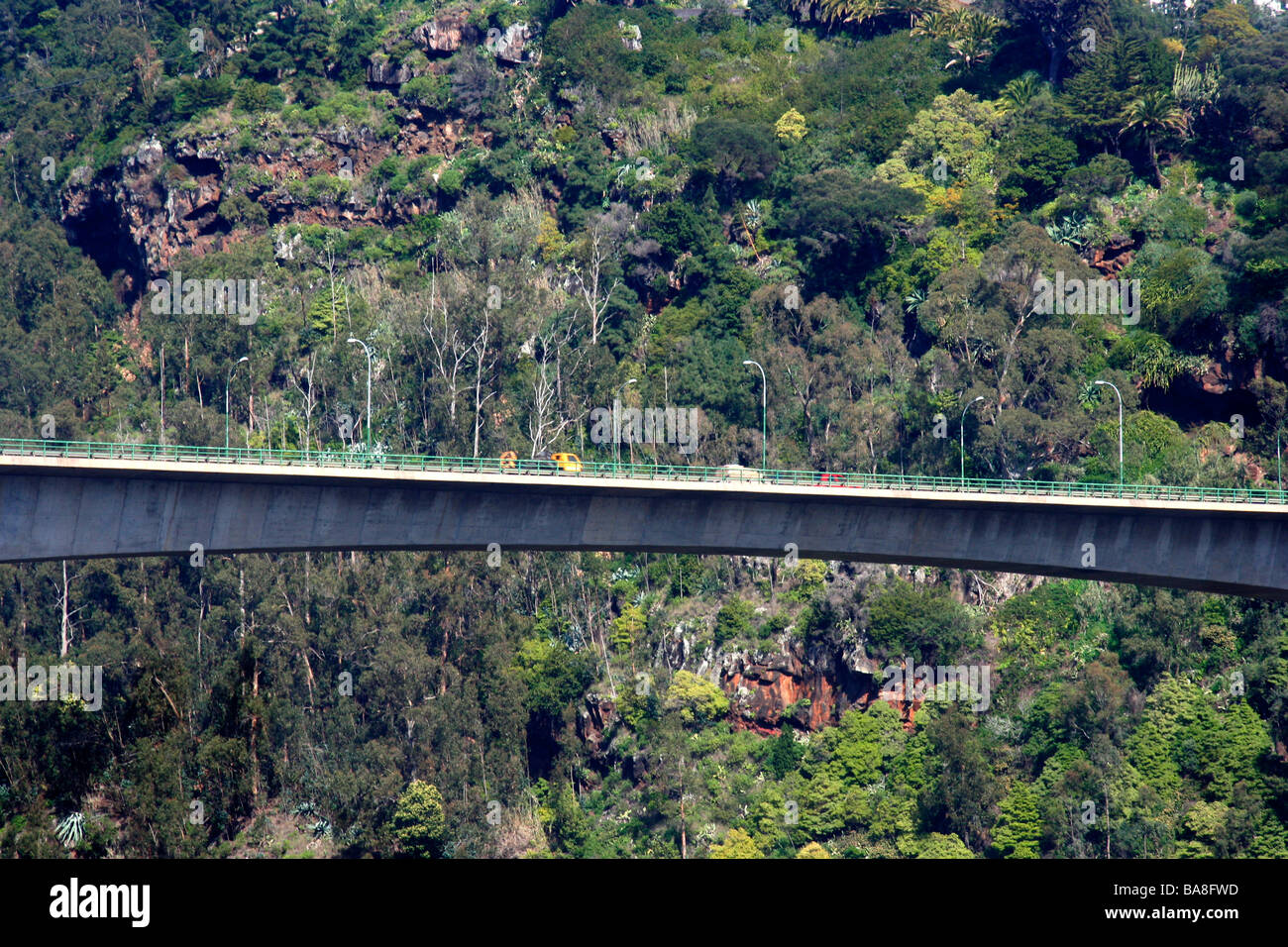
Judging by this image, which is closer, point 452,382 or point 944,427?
point 944,427

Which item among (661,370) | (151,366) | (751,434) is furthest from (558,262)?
(151,366)

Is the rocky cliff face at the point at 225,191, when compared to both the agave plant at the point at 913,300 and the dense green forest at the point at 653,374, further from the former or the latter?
the agave plant at the point at 913,300

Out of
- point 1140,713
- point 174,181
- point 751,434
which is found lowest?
point 1140,713

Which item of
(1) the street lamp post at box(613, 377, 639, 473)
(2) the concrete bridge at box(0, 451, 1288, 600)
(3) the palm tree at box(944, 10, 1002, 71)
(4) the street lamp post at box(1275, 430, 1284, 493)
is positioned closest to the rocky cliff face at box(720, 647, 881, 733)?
(1) the street lamp post at box(613, 377, 639, 473)

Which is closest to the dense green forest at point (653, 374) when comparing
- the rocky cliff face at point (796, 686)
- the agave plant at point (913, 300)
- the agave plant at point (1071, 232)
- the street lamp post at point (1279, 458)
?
the rocky cliff face at point (796, 686)

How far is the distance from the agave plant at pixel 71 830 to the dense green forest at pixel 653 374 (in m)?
0.14

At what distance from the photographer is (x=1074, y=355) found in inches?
3366

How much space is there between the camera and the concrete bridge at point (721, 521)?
5475 centimetres

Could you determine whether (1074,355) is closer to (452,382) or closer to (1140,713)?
(1140,713)

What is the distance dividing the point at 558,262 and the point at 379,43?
2520 cm

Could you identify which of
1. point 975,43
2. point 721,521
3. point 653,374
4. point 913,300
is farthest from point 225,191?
point 721,521

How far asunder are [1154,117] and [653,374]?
32.1m

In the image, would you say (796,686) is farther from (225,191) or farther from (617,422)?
(225,191)

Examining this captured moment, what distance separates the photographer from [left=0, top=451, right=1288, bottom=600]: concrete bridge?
5475 cm
